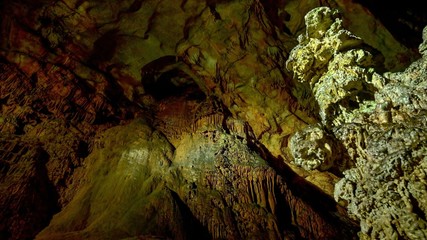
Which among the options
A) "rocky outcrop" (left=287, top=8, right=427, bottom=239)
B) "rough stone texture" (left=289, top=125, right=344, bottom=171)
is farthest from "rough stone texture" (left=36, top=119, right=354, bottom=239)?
"rocky outcrop" (left=287, top=8, right=427, bottom=239)

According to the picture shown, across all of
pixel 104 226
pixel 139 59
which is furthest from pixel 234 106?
pixel 104 226

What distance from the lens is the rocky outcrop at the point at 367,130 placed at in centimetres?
435

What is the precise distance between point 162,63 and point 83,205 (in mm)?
3456

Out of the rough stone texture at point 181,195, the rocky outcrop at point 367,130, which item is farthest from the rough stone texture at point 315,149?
the rough stone texture at point 181,195

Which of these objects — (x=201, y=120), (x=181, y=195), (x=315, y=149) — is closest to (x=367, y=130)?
(x=315, y=149)

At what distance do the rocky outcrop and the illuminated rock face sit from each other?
23 millimetres

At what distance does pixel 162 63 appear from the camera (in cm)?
749

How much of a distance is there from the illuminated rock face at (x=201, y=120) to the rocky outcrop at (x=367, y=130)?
0.08 feet

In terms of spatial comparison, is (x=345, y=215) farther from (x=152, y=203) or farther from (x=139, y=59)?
(x=139, y=59)

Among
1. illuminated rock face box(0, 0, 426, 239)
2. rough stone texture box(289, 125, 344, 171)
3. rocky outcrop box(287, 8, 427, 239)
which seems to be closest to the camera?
rocky outcrop box(287, 8, 427, 239)

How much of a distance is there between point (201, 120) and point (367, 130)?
352 cm

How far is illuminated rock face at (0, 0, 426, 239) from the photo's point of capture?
5.25m

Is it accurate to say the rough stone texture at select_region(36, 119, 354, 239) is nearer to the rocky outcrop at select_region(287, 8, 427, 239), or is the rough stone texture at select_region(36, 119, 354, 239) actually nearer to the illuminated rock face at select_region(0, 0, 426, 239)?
the illuminated rock face at select_region(0, 0, 426, 239)

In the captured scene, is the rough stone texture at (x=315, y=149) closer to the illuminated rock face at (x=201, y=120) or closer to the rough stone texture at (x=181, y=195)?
the illuminated rock face at (x=201, y=120)
